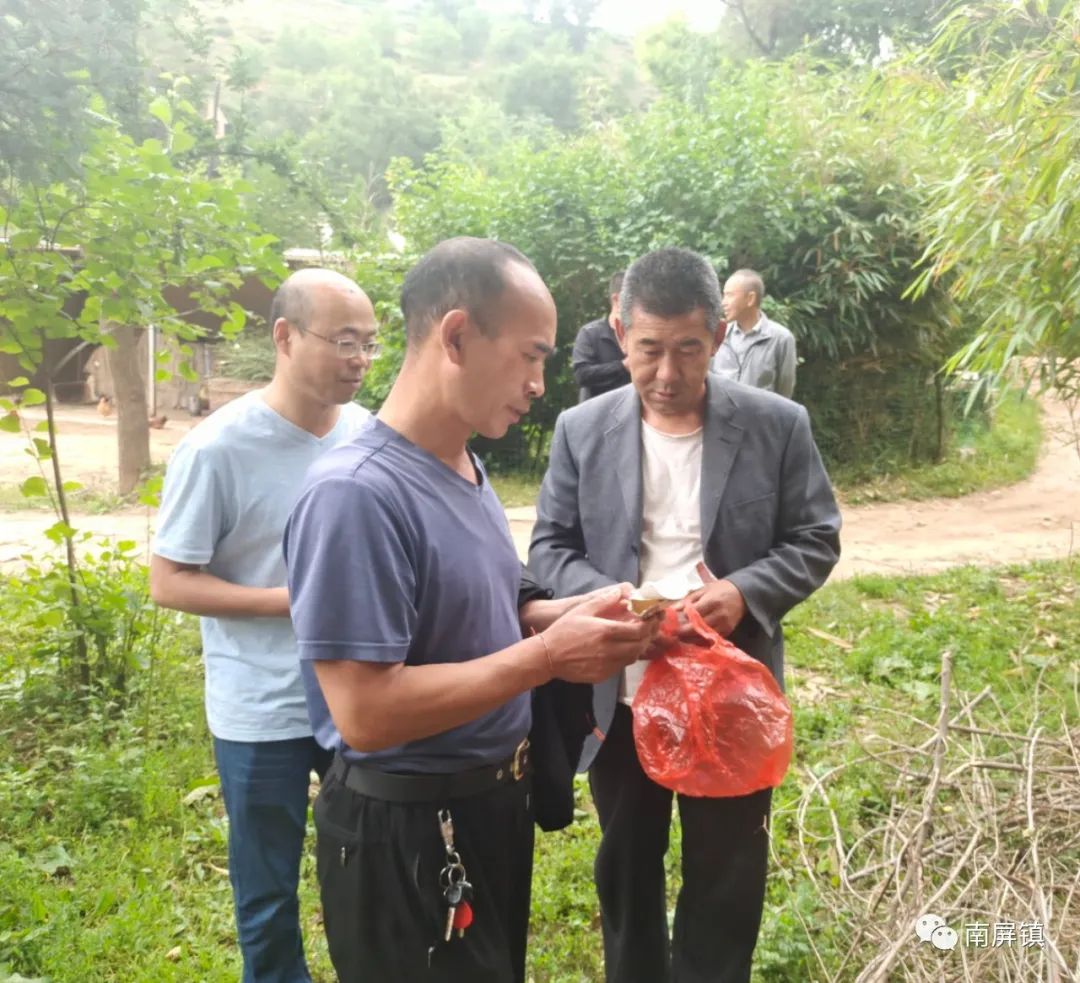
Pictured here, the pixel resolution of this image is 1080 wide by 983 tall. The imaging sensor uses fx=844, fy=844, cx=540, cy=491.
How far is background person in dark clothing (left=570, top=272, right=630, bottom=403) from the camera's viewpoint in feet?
16.0

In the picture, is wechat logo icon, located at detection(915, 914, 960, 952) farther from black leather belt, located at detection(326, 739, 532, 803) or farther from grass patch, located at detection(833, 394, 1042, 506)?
grass patch, located at detection(833, 394, 1042, 506)

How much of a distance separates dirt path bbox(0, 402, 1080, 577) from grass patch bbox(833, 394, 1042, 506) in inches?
7.1

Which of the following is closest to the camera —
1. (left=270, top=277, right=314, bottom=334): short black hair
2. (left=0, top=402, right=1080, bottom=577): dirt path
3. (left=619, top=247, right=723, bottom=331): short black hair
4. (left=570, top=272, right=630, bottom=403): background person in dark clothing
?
(left=619, top=247, right=723, bottom=331): short black hair

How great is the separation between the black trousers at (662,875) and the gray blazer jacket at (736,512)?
199 mm

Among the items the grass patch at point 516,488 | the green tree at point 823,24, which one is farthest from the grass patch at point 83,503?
the green tree at point 823,24

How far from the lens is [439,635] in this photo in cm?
142

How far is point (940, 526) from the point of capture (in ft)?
27.0

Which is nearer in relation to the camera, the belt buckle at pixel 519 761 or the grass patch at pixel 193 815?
the belt buckle at pixel 519 761

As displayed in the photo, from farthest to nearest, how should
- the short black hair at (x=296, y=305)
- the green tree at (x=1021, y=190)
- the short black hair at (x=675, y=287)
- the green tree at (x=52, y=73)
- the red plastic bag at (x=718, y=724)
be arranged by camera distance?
the green tree at (x=1021, y=190) → the green tree at (x=52, y=73) → the short black hair at (x=296, y=305) → the short black hair at (x=675, y=287) → the red plastic bag at (x=718, y=724)

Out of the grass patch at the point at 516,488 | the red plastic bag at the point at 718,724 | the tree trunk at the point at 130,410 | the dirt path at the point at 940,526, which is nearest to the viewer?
the red plastic bag at the point at 718,724

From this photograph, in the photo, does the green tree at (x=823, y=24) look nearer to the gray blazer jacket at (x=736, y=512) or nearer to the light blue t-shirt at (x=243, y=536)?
the gray blazer jacket at (x=736, y=512)

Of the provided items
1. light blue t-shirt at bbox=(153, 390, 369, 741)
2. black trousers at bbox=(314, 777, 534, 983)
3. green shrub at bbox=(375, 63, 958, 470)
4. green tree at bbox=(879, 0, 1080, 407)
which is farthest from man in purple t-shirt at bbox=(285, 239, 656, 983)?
green shrub at bbox=(375, 63, 958, 470)

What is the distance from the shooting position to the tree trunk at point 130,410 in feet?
31.8

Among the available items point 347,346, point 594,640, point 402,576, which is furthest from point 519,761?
point 347,346
